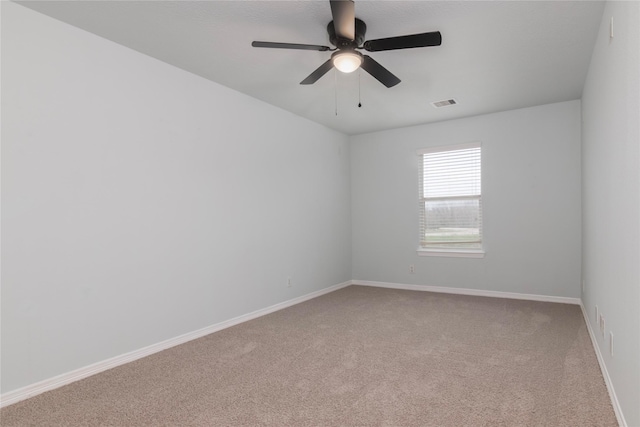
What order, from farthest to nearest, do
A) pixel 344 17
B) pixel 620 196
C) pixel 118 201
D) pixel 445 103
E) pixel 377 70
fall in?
pixel 445 103 < pixel 118 201 < pixel 377 70 < pixel 344 17 < pixel 620 196

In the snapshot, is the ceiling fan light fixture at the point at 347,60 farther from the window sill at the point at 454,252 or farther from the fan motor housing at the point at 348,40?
the window sill at the point at 454,252

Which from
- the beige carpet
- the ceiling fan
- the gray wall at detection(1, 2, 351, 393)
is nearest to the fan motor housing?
the ceiling fan

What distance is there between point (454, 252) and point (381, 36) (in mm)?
3535

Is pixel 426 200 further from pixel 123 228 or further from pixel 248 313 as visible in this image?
pixel 123 228

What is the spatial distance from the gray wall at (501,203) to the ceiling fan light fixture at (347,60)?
3257 millimetres

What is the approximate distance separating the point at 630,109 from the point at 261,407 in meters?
2.52

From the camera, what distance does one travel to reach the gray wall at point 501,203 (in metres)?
4.80

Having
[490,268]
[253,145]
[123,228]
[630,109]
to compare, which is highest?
[253,145]

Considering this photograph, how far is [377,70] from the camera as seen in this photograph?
9.53ft

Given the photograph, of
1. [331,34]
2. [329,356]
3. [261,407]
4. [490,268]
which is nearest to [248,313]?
[329,356]

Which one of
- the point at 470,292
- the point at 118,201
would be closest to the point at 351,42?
the point at 118,201

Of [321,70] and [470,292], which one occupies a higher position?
[321,70]

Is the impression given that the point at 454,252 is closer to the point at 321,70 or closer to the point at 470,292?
the point at 470,292

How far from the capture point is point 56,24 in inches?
107
